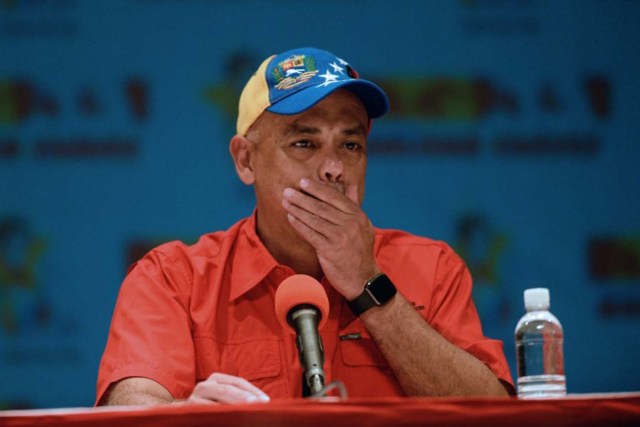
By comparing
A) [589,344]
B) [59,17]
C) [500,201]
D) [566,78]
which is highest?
[59,17]

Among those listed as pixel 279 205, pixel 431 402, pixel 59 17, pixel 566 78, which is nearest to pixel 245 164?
pixel 279 205

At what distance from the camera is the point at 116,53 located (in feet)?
8.52

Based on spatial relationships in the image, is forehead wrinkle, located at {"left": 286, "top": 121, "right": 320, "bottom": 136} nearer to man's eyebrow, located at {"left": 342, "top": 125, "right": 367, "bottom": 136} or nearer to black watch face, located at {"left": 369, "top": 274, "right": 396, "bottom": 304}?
man's eyebrow, located at {"left": 342, "top": 125, "right": 367, "bottom": 136}

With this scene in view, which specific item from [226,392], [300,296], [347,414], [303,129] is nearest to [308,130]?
[303,129]

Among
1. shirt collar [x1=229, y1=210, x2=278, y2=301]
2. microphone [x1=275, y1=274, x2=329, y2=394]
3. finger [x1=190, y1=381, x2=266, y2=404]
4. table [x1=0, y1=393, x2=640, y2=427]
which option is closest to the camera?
table [x1=0, y1=393, x2=640, y2=427]

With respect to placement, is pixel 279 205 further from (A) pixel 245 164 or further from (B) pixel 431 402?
(B) pixel 431 402

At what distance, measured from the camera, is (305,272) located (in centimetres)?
216

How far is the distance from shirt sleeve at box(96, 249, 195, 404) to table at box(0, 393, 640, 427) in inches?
31.8

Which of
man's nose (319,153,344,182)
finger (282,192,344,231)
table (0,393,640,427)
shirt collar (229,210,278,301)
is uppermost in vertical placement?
man's nose (319,153,344,182)

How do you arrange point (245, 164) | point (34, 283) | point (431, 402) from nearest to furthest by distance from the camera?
point (431, 402) < point (245, 164) < point (34, 283)

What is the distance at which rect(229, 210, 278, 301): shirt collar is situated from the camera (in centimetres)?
204

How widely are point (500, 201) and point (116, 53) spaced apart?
1183 millimetres

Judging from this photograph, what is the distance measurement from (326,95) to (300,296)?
0.68m

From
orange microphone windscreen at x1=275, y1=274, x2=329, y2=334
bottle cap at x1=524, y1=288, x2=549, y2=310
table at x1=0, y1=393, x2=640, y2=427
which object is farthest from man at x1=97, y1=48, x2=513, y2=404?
table at x1=0, y1=393, x2=640, y2=427
